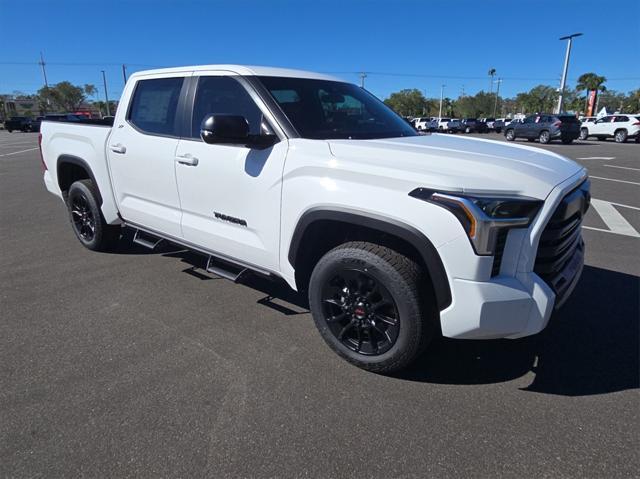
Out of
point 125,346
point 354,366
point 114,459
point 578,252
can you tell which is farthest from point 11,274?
point 578,252

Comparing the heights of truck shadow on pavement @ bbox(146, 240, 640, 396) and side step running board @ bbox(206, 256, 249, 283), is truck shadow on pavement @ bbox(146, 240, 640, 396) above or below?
below

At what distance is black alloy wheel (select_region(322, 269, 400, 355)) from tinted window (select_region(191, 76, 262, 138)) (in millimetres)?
1237

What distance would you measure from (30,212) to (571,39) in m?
42.4

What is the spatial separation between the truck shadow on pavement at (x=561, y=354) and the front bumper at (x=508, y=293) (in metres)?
0.56

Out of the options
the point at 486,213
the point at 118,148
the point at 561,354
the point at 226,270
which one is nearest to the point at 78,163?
the point at 118,148

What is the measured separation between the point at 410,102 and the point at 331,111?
104m

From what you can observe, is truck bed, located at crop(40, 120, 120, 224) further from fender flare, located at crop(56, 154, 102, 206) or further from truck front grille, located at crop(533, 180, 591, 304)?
truck front grille, located at crop(533, 180, 591, 304)

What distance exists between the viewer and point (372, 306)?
2.65 m

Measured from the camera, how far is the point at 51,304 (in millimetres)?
3646

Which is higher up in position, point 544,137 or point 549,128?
point 549,128

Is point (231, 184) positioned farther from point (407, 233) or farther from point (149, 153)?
point (407, 233)

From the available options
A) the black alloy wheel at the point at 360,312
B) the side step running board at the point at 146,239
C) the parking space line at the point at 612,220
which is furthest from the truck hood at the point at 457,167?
the parking space line at the point at 612,220

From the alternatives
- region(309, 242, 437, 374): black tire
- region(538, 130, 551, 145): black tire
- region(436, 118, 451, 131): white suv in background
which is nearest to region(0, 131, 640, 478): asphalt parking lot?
region(309, 242, 437, 374): black tire

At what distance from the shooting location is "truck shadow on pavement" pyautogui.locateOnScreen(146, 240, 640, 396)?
2682 millimetres
